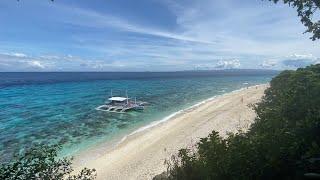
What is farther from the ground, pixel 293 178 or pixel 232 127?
pixel 293 178

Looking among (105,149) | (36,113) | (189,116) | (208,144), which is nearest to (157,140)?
(105,149)

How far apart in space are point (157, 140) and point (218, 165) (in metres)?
29.1

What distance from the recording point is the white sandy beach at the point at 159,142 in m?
31.6

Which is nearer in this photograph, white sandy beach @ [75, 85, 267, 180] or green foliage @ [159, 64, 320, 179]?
green foliage @ [159, 64, 320, 179]

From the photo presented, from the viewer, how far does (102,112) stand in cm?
6881

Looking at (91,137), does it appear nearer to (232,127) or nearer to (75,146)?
(75,146)

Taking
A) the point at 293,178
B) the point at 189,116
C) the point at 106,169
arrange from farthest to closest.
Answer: the point at 189,116, the point at 106,169, the point at 293,178

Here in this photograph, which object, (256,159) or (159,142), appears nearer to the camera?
(256,159)

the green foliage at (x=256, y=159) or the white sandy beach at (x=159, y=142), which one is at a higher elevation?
the green foliage at (x=256, y=159)

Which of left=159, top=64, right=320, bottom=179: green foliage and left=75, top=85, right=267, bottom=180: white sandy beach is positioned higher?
left=159, top=64, right=320, bottom=179: green foliage

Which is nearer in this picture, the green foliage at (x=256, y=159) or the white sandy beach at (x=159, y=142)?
the green foliage at (x=256, y=159)

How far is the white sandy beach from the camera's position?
31.6 m

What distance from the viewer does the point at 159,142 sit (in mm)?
40500

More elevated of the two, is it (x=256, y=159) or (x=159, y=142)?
(x=256, y=159)
